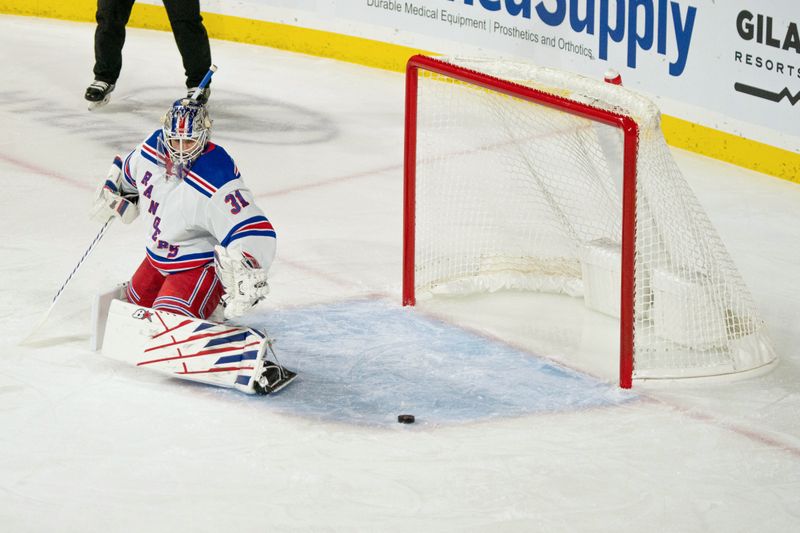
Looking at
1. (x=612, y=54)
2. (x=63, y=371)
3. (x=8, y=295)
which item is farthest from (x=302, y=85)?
(x=63, y=371)

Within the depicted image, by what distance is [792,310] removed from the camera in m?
4.23

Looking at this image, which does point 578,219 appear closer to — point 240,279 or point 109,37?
point 240,279

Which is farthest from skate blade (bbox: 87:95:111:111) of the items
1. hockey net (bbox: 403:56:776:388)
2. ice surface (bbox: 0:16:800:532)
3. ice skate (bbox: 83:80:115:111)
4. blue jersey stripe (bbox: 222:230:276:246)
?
blue jersey stripe (bbox: 222:230:276:246)

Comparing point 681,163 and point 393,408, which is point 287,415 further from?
point 681,163

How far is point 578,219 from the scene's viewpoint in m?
4.19

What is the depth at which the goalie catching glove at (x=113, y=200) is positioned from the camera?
377 centimetres

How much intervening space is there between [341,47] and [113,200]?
3749mm

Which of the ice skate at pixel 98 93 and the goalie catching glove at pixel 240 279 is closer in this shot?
the goalie catching glove at pixel 240 279

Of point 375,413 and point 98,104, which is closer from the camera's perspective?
point 375,413

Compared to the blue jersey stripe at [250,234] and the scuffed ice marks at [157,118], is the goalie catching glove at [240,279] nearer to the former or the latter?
the blue jersey stripe at [250,234]

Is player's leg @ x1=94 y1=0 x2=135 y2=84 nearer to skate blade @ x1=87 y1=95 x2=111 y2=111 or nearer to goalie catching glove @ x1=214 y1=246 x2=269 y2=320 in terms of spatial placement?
skate blade @ x1=87 y1=95 x2=111 y2=111

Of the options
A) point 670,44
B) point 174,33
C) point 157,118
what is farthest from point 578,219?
point 174,33

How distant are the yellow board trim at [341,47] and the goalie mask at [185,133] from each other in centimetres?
288

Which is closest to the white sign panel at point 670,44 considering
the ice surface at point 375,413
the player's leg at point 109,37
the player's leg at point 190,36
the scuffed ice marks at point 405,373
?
the ice surface at point 375,413
